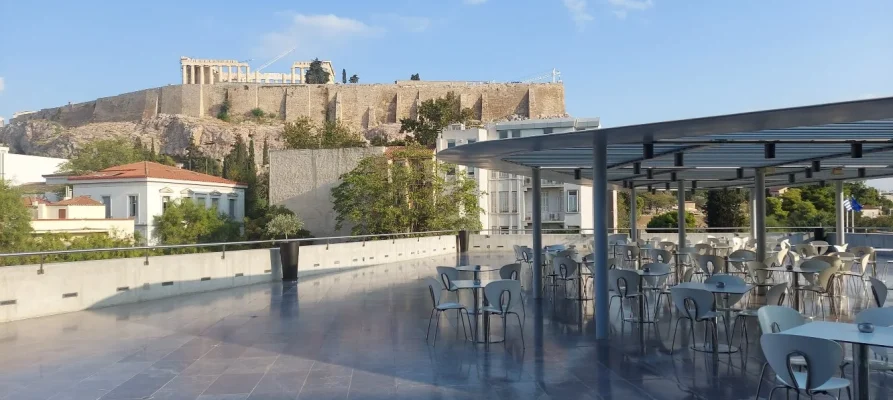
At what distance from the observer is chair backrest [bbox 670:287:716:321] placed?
626cm

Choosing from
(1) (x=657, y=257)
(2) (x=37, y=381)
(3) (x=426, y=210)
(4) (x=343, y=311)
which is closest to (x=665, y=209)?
(3) (x=426, y=210)

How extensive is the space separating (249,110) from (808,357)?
9269cm

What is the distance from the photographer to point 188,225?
40906mm

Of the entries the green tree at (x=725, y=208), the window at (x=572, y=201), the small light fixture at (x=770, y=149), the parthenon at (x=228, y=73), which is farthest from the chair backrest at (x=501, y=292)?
the parthenon at (x=228, y=73)

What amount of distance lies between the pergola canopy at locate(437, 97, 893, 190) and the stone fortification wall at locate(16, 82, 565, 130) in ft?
234

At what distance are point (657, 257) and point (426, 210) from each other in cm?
1625

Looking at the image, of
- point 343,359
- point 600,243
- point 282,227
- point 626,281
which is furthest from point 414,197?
point 343,359

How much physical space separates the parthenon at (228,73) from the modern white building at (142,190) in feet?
191

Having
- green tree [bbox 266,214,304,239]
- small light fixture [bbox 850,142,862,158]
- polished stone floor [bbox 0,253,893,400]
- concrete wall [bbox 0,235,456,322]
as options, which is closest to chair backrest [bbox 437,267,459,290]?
polished stone floor [bbox 0,253,893,400]

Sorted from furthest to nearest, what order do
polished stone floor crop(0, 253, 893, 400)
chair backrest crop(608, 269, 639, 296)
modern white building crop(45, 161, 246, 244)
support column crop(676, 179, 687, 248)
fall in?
modern white building crop(45, 161, 246, 244) → support column crop(676, 179, 687, 248) → chair backrest crop(608, 269, 639, 296) → polished stone floor crop(0, 253, 893, 400)

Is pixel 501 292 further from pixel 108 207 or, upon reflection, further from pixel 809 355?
pixel 108 207

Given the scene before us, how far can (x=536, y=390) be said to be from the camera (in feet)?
17.0

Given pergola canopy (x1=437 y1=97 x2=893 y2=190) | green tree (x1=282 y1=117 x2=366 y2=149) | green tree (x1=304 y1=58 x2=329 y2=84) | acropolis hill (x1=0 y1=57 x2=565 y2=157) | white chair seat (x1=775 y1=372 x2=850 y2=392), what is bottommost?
white chair seat (x1=775 y1=372 x2=850 y2=392)

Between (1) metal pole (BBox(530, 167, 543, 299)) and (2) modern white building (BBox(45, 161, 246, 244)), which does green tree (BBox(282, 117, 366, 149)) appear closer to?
(2) modern white building (BBox(45, 161, 246, 244))
